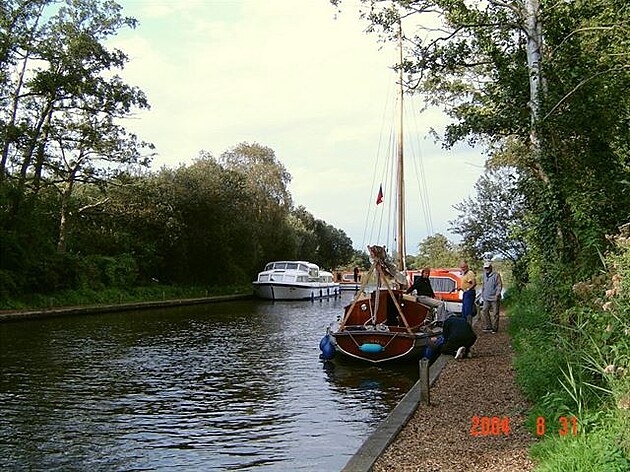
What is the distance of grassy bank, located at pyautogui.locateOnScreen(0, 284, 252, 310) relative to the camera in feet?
90.1

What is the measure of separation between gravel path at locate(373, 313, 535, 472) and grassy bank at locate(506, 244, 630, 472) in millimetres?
259

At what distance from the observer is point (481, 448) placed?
6.73m

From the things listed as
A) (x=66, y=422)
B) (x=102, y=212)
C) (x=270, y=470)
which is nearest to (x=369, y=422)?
(x=270, y=470)

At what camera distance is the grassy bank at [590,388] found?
16.9ft

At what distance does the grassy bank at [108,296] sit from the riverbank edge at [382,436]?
2097 centimetres

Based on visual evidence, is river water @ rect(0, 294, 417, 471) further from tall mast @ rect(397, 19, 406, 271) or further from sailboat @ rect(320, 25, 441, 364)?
tall mast @ rect(397, 19, 406, 271)

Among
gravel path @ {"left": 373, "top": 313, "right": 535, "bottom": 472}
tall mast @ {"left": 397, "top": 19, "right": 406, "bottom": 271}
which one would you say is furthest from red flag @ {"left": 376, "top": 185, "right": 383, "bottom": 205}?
gravel path @ {"left": 373, "top": 313, "right": 535, "bottom": 472}

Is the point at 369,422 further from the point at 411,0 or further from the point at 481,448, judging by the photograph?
the point at 411,0

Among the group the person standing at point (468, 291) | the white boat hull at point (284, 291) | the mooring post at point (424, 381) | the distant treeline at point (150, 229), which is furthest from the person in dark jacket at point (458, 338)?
the white boat hull at point (284, 291)

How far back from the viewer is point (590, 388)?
6750 millimetres

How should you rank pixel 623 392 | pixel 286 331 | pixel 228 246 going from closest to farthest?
1. pixel 623 392
2. pixel 286 331
3. pixel 228 246

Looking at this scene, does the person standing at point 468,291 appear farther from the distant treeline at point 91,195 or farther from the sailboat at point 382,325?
the distant treeline at point 91,195

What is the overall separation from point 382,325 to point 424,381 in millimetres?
6235

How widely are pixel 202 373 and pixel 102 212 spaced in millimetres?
25538
